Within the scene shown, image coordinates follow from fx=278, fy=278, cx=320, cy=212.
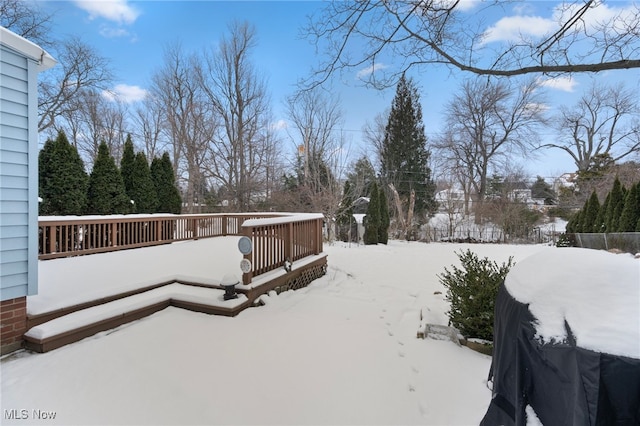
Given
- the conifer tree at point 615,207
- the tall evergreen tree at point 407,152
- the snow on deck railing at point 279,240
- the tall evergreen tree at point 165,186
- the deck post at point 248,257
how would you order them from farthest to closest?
the tall evergreen tree at point 407,152
the tall evergreen tree at point 165,186
the conifer tree at point 615,207
the snow on deck railing at point 279,240
the deck post at point 248,257

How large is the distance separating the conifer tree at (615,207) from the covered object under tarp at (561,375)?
934cm

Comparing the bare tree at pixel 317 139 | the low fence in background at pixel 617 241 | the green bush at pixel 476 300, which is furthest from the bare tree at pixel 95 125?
the low fence in background at pixel 617 241

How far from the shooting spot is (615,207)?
7.87m

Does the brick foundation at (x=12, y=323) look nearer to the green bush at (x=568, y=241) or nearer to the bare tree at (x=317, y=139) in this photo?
the green bush at (x=568, y=241)

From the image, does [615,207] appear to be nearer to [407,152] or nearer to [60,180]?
[407,152]

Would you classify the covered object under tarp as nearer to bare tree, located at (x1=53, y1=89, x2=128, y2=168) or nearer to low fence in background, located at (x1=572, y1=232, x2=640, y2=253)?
low fence in background, located at (x1=572, y1=232, x2=640, y2=253)

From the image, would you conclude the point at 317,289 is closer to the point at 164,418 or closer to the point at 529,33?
the point at 164,418

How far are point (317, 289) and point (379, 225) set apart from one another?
25.2 feet

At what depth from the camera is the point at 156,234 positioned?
7508 mm

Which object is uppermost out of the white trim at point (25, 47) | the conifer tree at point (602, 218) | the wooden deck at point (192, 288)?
the white trim at point (25, 47)

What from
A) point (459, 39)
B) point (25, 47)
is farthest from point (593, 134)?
point (25, 47)

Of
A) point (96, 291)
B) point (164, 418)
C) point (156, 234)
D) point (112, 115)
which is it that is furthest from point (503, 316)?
point (112, 115)

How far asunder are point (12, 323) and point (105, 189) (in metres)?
6.84

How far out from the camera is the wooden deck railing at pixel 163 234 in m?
4.29
